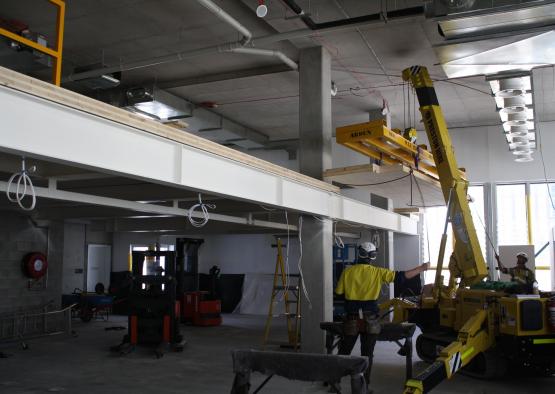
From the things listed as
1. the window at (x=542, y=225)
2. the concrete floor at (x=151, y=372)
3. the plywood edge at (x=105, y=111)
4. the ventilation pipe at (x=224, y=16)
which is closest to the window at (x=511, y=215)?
the window at (x=542, y=225)

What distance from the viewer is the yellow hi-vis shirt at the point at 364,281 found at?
9.06 m

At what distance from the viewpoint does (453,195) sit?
31.6ft

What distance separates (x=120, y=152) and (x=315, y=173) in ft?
20.5

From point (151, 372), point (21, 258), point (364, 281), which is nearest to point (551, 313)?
point (364, 281)

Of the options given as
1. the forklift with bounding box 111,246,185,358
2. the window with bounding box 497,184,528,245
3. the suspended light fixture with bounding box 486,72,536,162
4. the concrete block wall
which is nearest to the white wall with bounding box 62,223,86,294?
the concrete block wall

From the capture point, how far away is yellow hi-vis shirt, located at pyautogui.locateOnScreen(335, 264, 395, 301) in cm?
906

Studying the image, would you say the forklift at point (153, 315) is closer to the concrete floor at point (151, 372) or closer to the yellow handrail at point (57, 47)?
the concrete floor at point (151, 372)

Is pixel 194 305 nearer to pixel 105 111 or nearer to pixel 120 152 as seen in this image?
pixel 120 152

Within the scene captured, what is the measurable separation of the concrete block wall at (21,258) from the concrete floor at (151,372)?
153 cm

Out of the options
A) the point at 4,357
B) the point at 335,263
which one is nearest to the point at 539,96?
the point at 335,263

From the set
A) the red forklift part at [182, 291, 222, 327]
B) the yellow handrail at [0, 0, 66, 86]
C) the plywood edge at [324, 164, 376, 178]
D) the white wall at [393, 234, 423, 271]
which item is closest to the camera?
the yellow handrail at [0, 0, 66, 86]

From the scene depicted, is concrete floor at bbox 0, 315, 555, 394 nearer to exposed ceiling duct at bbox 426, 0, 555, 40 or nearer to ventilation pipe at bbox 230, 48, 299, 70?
exposed ceiling duct at bbox 426, 0, 555, 40

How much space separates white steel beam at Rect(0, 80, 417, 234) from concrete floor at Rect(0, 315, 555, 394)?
2870 millimetres

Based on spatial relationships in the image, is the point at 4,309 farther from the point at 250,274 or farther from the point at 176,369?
the point at 250,274
